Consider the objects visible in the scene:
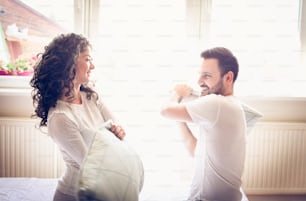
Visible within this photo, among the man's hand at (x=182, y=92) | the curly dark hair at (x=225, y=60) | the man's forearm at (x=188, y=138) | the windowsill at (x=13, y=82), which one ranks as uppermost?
the curly dark hair at (x=225, y=60)

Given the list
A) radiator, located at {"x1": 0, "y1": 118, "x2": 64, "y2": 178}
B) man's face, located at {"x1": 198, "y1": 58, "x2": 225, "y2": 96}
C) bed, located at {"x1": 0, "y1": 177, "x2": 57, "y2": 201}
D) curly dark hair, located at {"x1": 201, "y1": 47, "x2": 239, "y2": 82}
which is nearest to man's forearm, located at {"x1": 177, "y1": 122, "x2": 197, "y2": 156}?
man's face, located at {"x1": 198, "y1": 58, "x2": 225, "y2": 96}

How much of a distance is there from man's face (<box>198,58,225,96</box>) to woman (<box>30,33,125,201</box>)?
430 mm

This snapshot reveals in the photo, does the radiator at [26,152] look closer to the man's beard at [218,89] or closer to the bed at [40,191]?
the bed at [40,191]

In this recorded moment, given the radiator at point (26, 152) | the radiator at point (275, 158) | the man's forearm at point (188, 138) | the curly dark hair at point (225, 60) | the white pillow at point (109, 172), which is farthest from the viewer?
the radiator at point (275, 158)

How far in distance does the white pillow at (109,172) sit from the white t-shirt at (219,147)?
30 centimetres

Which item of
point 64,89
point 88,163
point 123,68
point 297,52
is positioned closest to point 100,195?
point 88,163

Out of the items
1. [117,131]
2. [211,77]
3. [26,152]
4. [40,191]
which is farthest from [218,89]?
[26,152]

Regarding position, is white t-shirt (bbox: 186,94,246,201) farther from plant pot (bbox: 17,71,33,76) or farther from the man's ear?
plant pot (bbox: 17,71,33,76)

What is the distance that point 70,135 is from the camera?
4.31ft

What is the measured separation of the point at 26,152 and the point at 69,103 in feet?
3.40

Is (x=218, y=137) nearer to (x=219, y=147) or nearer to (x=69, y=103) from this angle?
(x=219, y=147)

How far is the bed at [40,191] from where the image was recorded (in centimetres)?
176

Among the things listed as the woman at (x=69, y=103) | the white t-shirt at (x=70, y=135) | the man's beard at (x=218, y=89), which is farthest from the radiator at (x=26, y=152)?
the man's beard at (x=218, y=89)

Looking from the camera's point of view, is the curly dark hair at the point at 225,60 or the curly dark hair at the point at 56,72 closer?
the curly dark hair at the point at 56,72
